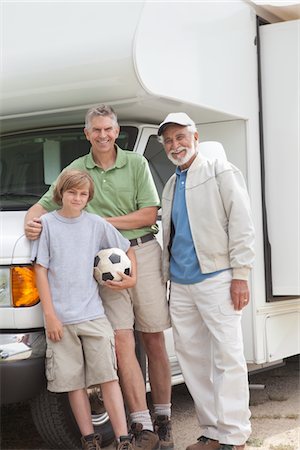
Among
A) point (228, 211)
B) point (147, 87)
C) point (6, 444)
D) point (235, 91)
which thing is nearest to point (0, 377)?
point (6, 444)

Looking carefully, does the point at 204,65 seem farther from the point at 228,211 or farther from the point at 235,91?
the point at 228,211

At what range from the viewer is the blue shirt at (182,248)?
486cm

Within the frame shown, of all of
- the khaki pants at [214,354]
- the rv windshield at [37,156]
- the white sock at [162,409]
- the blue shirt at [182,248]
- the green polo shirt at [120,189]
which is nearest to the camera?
the khaki pants at [214,354]

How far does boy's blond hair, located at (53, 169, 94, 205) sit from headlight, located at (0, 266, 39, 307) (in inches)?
18.0

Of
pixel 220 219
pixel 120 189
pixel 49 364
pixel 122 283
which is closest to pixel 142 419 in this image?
pixel 49 364

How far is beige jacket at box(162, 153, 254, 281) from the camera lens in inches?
187

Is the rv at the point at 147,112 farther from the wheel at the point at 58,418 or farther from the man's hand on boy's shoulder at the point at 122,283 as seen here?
the man's hand on boy's shoulder at the point at 122,283

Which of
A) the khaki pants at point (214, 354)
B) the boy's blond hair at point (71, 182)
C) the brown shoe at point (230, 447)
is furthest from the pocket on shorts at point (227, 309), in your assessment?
the boy's blond hair at point (71, 182)

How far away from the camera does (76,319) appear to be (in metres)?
4.58

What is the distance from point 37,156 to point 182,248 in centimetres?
169

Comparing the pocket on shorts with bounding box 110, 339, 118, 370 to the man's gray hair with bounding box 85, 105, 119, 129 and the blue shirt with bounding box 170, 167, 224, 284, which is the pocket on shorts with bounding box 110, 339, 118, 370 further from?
the man's gray hair with bounding box 85, 105, 119, 129

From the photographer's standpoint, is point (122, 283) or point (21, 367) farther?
point (122, 283)

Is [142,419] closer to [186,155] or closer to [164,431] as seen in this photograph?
[164,431]

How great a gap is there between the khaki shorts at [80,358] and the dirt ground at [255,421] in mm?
841
